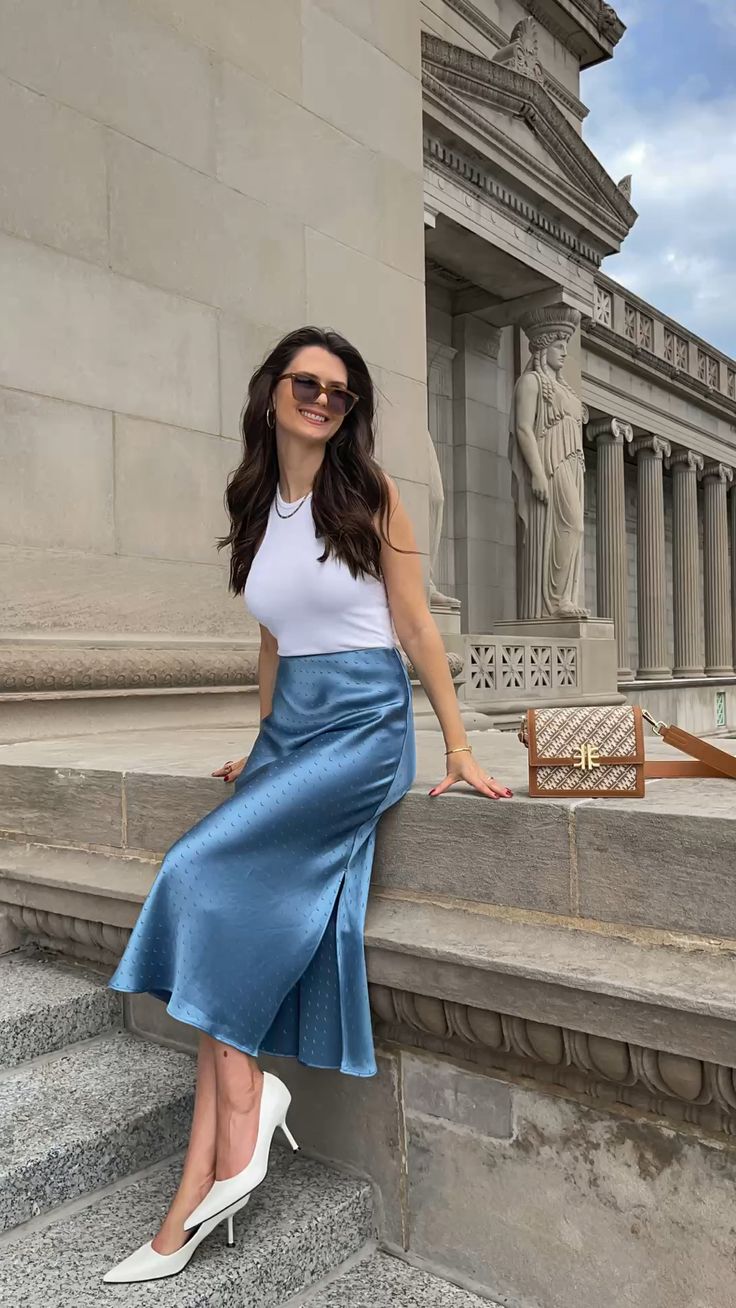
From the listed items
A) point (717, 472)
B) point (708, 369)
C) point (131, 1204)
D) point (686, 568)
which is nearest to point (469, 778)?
point (131, 1204)

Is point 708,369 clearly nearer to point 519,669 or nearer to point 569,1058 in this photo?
point 519,669

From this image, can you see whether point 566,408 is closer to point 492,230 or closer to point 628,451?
point 492,230

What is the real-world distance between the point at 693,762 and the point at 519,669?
9.95 m

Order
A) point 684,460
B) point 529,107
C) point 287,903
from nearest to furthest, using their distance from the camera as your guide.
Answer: point 287,903
point 529,107
point 684,460

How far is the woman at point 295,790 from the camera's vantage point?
2289 millimetres

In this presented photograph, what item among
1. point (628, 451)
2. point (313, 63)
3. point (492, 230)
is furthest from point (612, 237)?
point (313, 63)

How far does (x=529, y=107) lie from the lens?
13602mm

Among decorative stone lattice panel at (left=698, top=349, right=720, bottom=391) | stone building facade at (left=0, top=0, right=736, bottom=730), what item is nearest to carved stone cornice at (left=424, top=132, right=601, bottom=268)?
stone building facade at (left=0, top=0, right=736, bottom=730)

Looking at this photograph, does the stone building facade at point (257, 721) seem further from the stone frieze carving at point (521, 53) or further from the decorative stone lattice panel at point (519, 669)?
the stone frieze carving at point (521, 53)

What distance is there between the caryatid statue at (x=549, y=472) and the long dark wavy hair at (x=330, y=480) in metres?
12.1

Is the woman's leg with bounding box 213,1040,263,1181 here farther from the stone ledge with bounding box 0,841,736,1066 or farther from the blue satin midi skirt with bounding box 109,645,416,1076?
the stone ledge with bounding box 0,841,736,1066

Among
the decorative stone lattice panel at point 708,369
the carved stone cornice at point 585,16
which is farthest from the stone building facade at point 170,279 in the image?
the decorative stone lattice panel at point 708,369

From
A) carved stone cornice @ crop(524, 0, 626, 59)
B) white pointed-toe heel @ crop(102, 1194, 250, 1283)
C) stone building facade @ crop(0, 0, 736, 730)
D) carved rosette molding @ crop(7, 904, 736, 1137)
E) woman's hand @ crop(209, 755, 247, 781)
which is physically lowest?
white pointed-toe heel @ crop(102, 1194, 250, 1283)

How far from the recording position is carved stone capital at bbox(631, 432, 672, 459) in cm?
2089
